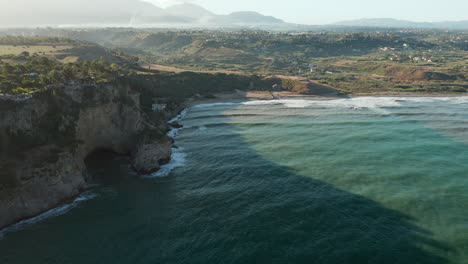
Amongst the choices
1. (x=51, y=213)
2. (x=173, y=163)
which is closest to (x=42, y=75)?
(x=51, y=213)

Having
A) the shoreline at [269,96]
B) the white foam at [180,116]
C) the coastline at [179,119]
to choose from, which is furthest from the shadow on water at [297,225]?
the shoreline at [269,96]

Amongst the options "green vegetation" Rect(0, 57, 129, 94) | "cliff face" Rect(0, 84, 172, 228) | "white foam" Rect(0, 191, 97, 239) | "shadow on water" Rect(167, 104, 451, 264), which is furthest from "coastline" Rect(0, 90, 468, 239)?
"green vegetation" Rect(0, 57, 129, 94)

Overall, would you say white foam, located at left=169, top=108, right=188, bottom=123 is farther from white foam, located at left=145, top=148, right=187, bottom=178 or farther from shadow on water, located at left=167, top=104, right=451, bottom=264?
shadow on water, located at left=167, top=104, right=451, bottom=264

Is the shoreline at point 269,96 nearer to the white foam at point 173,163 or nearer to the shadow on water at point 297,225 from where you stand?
the white foam at point 173,163

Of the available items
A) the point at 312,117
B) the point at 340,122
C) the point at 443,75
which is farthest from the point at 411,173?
the point at 443,75

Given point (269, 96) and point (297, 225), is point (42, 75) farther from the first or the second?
point (269, 96)

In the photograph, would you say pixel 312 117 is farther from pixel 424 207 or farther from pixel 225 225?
pixel 225 225
